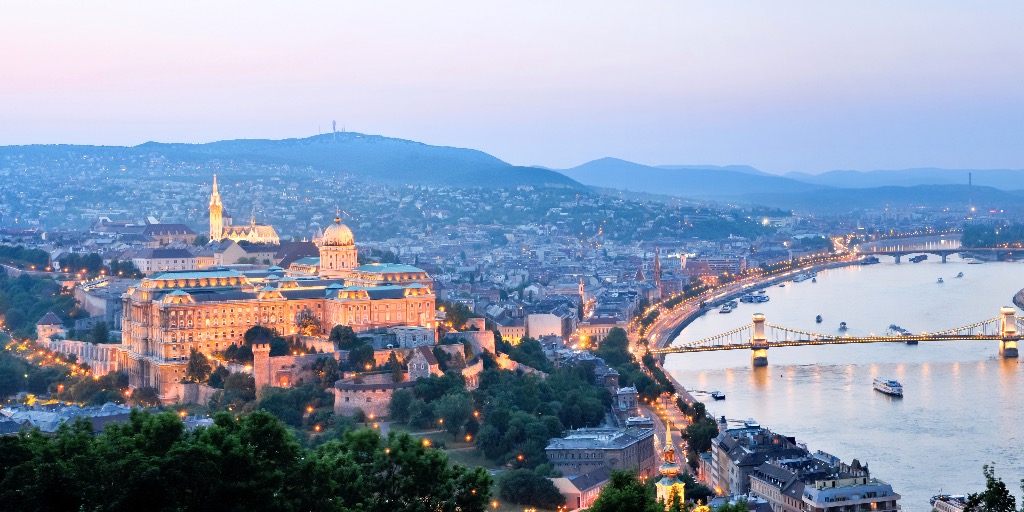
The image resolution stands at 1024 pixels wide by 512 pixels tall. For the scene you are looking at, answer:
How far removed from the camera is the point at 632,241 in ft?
264

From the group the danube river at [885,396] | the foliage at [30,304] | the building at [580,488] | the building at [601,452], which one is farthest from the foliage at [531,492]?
the foliage at [30,304]

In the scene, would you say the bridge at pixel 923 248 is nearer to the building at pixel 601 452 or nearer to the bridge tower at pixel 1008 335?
the bridge tower at pixel 1008 335

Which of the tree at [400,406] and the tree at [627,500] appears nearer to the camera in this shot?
the tree at [627,500]

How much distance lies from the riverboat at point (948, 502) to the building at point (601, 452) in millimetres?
3396

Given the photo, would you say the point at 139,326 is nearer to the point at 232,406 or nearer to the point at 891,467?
the point at 232,406

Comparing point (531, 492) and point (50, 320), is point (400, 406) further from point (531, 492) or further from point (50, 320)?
point (50, 320)

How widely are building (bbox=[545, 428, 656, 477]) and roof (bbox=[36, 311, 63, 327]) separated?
33.2 feet

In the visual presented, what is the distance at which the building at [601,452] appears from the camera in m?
19.9

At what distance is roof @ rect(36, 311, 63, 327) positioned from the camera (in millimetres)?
27203

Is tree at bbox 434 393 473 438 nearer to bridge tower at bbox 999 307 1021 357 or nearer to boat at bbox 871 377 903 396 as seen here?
boat at bbox 871 377 903 396

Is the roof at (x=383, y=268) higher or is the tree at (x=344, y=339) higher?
the roof at (x=383, y=268)

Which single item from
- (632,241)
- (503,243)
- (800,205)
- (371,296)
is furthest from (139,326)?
(800,205)

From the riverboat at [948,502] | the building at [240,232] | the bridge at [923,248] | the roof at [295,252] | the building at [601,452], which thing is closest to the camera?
the riverboat at [948,502]

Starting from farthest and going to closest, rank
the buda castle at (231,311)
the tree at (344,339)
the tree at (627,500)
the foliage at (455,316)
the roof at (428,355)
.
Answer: the foliage at (455,316)
the buda castle at (231,311)
the tree at (344,339)
the roof at (428,355)
the tree at (627,500)
